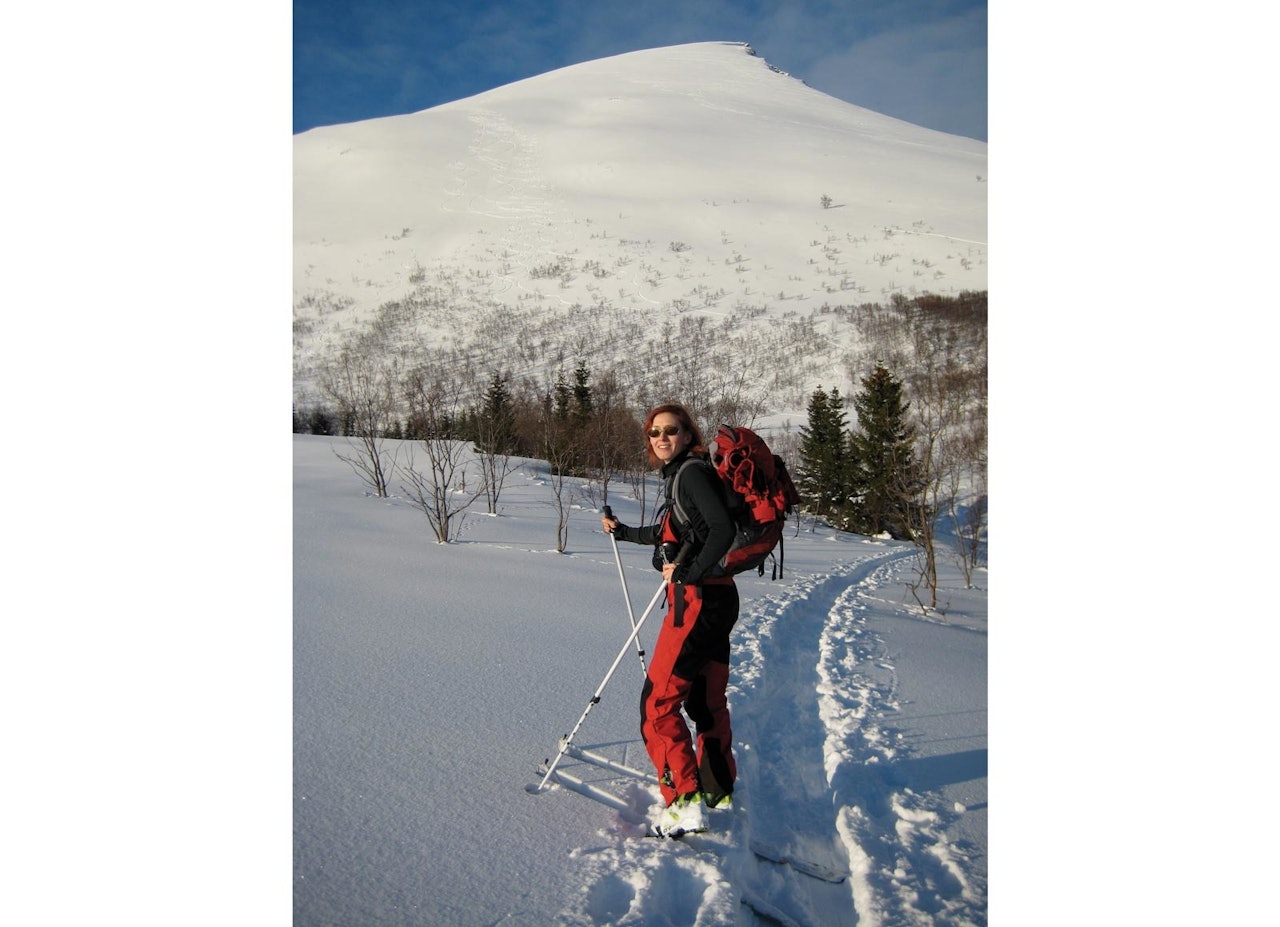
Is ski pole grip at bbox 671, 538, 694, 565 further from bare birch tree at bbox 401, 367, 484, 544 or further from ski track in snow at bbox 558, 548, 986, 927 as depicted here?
bare birch tree at bbox 401, 367, 484, 544

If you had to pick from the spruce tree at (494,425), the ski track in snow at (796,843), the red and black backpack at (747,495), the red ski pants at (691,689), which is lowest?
the ski track in snow at (796,843)

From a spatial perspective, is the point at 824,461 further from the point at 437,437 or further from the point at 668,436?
the point at 668,436

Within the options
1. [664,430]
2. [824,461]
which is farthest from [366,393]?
[824,461]

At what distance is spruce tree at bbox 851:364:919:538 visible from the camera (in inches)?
293

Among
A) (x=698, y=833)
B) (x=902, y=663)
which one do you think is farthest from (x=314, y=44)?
(x=902, y=663)

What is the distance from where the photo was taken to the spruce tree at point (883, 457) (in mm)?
7453

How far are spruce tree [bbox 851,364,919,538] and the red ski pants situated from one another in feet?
17.5

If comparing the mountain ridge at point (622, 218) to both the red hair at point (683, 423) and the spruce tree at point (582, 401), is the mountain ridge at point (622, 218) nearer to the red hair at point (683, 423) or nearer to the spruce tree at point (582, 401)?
the red hair at point (683, 423)

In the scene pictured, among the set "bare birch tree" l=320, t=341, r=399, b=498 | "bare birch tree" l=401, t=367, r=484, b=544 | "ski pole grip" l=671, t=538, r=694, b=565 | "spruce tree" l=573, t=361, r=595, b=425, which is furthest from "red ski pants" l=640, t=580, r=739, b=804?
"spruce tree" l=573, t=361, r=595, b=425

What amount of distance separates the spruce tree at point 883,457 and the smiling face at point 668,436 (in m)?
5.40

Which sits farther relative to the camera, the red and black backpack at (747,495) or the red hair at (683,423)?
the red hair at (683,423)

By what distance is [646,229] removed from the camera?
1549 inches

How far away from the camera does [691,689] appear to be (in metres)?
1.99

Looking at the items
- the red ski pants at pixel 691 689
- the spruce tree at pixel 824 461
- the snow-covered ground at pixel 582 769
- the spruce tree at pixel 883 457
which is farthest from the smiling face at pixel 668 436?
the spruce tree at pixel 824 461
